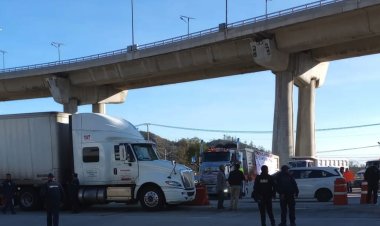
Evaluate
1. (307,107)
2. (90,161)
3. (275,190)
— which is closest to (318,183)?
(90,161)

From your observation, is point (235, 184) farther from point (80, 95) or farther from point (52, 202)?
point (80, 95)

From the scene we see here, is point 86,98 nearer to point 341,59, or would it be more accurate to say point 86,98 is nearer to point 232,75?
point 232,75

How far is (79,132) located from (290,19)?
78.2 feet

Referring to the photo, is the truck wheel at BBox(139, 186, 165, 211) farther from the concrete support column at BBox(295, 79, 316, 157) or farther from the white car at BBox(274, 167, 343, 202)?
the concrete support column at BBox(295, 79, 316, 157)

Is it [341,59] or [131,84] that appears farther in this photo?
[131,84]

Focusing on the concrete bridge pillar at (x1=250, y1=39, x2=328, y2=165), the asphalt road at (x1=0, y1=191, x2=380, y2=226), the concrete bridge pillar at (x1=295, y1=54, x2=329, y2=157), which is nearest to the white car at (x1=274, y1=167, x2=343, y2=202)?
the asphalt road at (x1=0, y1=191, x2=380, y2=226)

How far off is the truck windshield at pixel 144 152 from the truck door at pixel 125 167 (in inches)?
9.5

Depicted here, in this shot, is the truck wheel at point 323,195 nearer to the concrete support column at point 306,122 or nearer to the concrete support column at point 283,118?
the concrete support column at point 283,118

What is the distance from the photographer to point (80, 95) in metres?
60.6

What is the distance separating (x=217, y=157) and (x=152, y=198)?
9.08 m

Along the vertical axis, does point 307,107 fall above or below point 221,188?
above

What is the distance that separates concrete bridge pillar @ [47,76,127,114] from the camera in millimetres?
59000

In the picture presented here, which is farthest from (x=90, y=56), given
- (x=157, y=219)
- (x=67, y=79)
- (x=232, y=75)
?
(x=157, y=219)

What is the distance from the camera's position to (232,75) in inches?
2101
